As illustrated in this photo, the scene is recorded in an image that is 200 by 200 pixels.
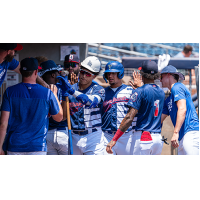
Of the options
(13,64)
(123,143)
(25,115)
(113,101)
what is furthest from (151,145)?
(13,64)

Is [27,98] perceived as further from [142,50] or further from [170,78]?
[142,50]

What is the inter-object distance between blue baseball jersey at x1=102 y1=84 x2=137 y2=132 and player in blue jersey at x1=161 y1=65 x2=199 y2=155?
57 cm

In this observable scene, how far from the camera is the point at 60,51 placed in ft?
19.4

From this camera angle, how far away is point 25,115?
2.88m

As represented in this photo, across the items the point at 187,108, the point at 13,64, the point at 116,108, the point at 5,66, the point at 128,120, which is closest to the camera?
the point at 5,66

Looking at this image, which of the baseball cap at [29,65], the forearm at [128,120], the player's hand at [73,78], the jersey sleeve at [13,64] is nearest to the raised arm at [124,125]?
the forearm at [128,120]

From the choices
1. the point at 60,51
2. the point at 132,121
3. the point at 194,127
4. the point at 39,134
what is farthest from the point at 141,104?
the point at 60,51

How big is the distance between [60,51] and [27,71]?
3.05 meters

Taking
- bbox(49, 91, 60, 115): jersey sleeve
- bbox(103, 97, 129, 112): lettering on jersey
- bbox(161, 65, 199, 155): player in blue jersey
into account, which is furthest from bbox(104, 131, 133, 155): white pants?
bbox(49, 91, 60, 115): jersey sleeve

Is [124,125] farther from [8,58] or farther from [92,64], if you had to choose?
[8,58]

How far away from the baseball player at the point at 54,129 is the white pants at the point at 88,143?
14cm

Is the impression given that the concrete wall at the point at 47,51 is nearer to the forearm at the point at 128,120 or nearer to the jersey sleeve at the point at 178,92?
the forearm at the point at 128,120

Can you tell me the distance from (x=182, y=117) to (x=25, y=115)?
199 cm

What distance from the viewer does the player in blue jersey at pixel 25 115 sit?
9.39ft
